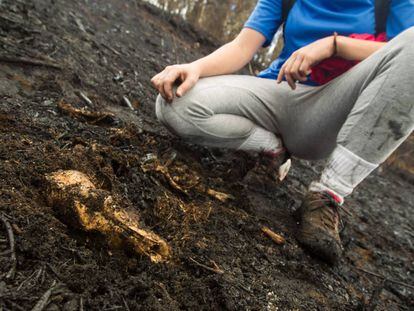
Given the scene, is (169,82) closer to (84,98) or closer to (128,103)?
(84,98)

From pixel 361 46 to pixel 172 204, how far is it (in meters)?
1.15

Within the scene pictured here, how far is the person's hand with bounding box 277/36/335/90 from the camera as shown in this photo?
4.86 feet

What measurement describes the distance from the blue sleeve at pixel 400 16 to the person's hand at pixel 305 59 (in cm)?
37

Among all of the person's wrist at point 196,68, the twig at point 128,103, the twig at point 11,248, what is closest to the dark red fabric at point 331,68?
the person's wrist at point 196,68

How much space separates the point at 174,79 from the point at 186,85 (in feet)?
0.21

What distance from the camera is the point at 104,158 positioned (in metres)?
1.36

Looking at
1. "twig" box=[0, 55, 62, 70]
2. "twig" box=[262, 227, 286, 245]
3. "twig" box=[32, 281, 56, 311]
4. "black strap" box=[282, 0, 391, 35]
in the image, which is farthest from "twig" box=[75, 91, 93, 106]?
"black strap" box=[282, 0, 391, 35]

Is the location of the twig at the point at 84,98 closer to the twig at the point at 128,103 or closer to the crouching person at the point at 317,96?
the twig at the point at 128,103

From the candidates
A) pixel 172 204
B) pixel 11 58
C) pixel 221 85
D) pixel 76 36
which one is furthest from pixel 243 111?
pixel 76 36

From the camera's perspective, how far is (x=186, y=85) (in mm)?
1646

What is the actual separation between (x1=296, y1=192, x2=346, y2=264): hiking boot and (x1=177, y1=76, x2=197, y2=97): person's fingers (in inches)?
31.5

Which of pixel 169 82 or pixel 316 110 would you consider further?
pixel 316 110

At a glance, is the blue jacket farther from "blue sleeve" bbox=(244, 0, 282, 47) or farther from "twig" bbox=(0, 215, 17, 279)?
"twig" bbox=(0, 215, 17, 279)

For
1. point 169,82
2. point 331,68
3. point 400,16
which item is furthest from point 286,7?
point 169,82
